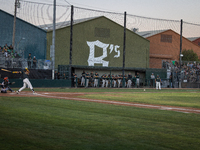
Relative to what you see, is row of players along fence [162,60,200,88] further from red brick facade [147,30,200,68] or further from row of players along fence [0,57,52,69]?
row of players along fence [0,57,52,69]

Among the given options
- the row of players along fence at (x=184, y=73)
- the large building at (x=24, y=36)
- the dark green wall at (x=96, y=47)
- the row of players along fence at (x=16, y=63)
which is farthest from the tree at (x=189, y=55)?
the row of players along fence at (x=16, y=63)

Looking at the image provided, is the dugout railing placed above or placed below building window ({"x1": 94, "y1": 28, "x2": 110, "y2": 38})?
below

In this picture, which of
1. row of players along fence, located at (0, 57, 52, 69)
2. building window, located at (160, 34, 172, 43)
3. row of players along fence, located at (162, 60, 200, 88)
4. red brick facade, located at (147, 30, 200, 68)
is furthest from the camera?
building window, located at (160, 34, 172, 43)

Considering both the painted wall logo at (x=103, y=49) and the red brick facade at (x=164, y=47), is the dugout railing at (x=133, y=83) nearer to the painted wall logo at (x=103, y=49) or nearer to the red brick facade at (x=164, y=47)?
the painted wall logo at (x=103, y=49)

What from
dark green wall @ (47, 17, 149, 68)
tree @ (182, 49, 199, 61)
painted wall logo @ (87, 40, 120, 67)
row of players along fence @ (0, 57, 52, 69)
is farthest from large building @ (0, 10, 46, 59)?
tree @ (182, 49, 199, 61)

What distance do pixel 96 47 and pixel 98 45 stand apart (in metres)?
0.46

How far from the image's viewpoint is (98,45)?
1729 inches

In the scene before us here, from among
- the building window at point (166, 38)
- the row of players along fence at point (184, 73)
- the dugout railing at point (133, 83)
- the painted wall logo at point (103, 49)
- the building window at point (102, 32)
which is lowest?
the dugout railing at point (133, 83)

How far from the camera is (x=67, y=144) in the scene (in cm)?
552

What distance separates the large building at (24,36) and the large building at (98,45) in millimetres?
1102

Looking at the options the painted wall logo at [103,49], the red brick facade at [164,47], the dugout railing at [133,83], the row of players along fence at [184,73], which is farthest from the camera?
the red brick facade at [164,47]

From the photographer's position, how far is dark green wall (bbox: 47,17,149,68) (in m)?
40.4

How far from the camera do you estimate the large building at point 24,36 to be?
3775cm

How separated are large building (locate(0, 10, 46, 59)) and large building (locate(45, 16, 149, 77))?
110cm
